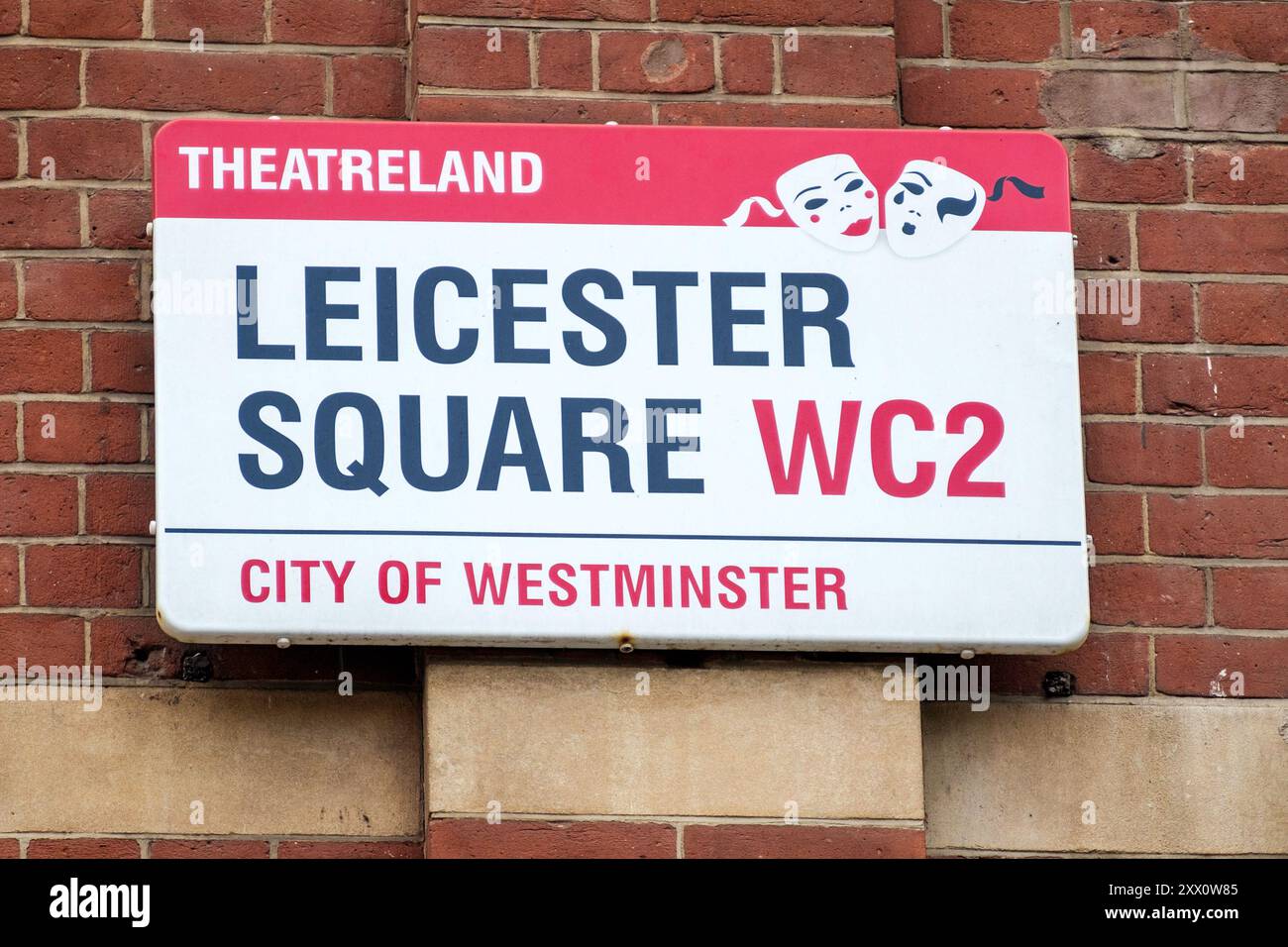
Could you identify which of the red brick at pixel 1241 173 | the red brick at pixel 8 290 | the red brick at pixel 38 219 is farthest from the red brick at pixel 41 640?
the red brick at pixel 1241 173

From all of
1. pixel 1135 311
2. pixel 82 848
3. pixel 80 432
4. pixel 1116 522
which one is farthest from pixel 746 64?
pixel 82 848

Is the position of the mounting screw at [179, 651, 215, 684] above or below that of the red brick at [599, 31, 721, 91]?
below

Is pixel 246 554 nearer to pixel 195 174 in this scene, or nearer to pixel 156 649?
pixel 156 649

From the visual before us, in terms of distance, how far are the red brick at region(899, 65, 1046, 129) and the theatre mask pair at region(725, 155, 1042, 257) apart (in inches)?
11.0

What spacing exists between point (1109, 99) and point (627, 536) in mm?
1396

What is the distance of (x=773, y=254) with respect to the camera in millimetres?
4156

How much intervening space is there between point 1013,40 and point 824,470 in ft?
3.52

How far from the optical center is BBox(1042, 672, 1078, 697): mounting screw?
419 centimetres

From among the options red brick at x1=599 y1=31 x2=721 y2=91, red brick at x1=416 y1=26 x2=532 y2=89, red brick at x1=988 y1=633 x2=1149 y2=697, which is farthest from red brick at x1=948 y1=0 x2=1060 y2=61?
red brick at x1=988 y1=633 x2=1149 y2=697

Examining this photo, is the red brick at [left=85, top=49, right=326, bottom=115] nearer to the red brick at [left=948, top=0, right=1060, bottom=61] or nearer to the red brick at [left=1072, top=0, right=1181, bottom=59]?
the red brick at [left=948, top=0, right=1060, bottom=61]

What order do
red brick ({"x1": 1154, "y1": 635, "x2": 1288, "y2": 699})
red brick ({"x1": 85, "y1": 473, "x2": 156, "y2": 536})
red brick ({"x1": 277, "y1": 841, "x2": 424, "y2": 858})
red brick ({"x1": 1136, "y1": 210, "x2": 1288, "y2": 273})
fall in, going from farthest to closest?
red brick ({"x1": 1136, "y1": 210, "x2": 1288, "y2": 273}) < red brick ({"x1": 1154, "y1": 635, "x2": 1288, "y2": 699}) < red brick ({"x1": 85, "y1": 473, "x2": 156, "y2": 536}) < red brick ({"x1": 277, "y1": 841, "x2": 424, "y2": 858})

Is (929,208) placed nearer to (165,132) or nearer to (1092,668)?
(1092,668)
